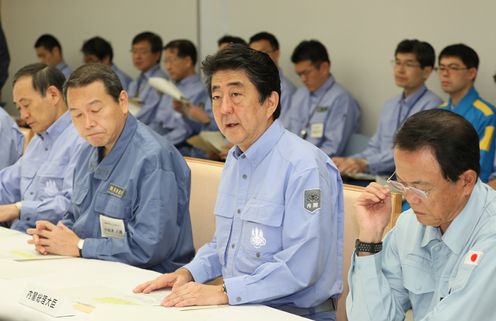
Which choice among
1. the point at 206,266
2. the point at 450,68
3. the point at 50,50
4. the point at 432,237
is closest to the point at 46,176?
the point at 206,266

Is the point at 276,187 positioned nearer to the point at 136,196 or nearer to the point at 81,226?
the point at 136,196

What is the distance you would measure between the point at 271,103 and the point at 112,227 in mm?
788

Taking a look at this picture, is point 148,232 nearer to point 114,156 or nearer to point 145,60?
point 114,156

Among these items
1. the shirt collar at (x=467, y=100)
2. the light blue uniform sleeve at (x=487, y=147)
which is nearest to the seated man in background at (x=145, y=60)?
the shirt collar at (x=467, y=100)

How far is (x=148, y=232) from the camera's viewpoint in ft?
9.32

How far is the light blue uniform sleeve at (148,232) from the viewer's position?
2842 millimetres

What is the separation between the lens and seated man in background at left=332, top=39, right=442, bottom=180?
A: 5.27 metres

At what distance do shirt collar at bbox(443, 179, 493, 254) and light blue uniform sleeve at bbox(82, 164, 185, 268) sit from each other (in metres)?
1.18

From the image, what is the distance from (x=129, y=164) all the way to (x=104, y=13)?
5.48 m

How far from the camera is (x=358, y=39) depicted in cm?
611

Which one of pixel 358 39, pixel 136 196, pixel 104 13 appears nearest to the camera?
pixel 136 196

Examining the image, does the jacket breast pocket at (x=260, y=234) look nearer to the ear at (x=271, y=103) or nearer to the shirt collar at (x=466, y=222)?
the ear at (x=271, y=103)

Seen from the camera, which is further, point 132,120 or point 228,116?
point 132,120

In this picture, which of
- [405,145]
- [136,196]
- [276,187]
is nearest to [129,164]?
[136,196]
